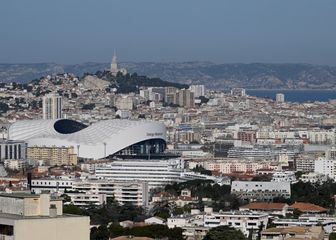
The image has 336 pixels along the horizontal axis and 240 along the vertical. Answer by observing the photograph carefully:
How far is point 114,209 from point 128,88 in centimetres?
7853

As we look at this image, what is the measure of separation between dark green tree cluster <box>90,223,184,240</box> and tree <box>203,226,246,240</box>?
67cm

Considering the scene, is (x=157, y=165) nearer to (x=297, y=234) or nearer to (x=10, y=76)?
(x=297, y=234)

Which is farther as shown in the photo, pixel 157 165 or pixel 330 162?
pixel 330 162

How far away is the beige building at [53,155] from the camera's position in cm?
6938

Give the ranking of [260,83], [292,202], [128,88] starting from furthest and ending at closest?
[260,83], [128,88], [292,202]

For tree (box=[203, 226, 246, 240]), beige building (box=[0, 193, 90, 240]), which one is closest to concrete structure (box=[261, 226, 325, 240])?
tree (box=[203, 226, 246, 240])

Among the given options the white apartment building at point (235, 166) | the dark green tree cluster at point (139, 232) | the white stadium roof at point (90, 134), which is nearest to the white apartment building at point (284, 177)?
the white apartment building at point (235, 166)

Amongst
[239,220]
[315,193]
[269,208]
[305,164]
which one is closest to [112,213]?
[239,220]

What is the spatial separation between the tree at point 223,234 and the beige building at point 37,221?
67.3 ft

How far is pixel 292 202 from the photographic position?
4641 centimetres

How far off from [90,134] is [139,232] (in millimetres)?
42269

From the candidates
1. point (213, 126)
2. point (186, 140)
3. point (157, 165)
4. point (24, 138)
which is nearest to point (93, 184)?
point (157, 165)

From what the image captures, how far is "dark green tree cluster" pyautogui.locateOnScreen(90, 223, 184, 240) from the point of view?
99.2 ft

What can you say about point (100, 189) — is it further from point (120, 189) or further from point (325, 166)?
point (325, 166)
